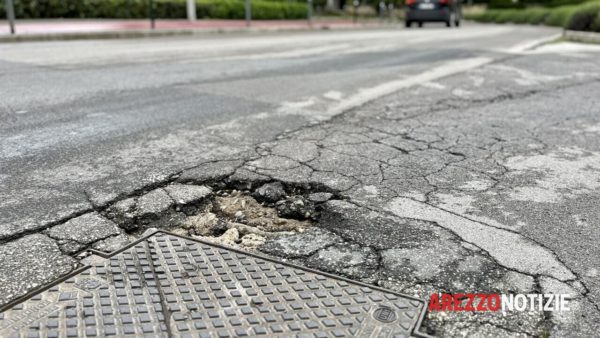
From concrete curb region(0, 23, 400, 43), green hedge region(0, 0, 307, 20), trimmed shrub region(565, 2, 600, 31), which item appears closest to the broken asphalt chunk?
concrete curb region(0, 23, 400, 43)

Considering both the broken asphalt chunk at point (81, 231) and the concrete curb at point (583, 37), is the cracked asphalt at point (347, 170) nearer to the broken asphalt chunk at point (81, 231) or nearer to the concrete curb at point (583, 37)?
the broken asphalt chunk at point (81, 231)

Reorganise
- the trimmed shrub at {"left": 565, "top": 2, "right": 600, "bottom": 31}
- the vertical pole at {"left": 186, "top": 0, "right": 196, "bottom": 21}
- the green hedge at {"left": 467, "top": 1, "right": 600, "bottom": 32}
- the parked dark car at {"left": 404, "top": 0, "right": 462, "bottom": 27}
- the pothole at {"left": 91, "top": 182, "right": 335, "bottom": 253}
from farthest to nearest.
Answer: the parked dark car at {"left": 404, "top": 0, "right": 462, "bottom": 27} → the vertical pole at {"left": 186, "top": 0, "right": 196, "bottom": 21} → the green hedge at {"left": 467, "top": 1, "right": 600, "bottom": 32} → the trimmed shrub at {"left": 565, "top": 2, "right": 600, "bottom": 31} → the pothole at {"left": 91, "top": 182, "right": 335, "bottom": 253}

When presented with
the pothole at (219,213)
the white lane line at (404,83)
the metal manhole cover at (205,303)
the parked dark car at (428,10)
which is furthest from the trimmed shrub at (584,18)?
the metal manhole cover at (205,303)

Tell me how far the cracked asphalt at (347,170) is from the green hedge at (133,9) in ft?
33.6

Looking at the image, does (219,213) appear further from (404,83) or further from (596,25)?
(596,25)

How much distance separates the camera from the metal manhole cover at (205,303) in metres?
1.96

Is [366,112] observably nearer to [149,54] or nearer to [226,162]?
[226,162]

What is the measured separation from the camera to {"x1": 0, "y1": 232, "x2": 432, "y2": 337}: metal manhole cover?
1.96 meters

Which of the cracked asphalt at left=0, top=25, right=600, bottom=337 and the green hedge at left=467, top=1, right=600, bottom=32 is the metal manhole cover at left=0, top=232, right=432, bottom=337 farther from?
the green hedge at left=467, top=1, right=600, bottom=32

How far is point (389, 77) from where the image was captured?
766cm

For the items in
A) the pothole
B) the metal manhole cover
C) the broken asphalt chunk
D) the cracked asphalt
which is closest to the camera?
the metal manhole cover

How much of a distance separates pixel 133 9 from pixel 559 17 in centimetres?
2281

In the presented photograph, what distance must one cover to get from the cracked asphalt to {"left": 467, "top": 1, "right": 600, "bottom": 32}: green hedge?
8.31 metres

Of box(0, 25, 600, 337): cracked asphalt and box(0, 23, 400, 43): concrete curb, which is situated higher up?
box(0, 23, 400, 43): concrete curb
